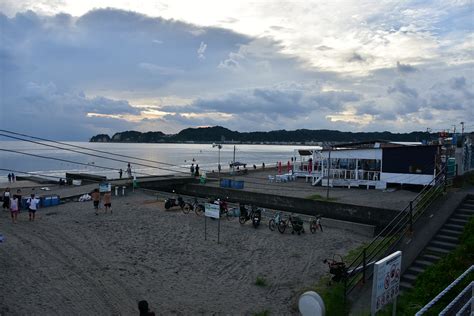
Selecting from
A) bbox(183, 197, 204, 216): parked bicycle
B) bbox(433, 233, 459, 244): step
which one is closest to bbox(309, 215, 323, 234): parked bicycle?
bbox(183, 197, 204, 216): parked bicycle

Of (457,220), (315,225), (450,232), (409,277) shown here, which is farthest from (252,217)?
(409,277)

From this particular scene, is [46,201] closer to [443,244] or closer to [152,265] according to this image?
[152,265]

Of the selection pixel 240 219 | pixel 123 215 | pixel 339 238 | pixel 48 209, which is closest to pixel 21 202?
pixel 48 209

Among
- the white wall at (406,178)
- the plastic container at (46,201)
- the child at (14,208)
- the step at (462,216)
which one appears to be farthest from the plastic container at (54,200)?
the white wall at (406,178)

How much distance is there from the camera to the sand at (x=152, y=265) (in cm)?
930

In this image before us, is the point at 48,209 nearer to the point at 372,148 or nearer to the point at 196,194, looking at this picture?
the point at 196,194

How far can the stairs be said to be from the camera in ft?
28.9

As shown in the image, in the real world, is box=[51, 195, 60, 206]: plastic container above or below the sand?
above

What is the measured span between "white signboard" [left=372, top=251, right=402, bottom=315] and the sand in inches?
154

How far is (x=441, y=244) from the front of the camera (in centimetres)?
971

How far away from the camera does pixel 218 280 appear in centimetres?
1104

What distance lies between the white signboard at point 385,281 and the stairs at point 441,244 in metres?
3.10

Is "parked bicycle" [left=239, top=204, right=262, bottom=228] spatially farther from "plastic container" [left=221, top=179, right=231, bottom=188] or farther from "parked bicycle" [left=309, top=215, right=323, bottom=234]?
"plastic container" [left=221, top=179, right=231, bottom=188]

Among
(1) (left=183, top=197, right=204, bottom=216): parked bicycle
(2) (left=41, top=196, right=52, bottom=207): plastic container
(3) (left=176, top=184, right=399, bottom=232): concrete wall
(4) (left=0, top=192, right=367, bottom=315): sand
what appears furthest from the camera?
(2) (left=41, top=196, right=52, bottom=207): plastic container
